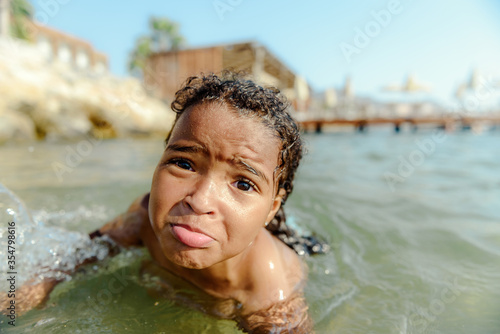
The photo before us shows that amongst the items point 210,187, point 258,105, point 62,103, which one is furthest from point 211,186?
point 62,103

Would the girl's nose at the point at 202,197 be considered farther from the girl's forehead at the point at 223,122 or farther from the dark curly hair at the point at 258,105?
the dark curly hair at the point at 258,105

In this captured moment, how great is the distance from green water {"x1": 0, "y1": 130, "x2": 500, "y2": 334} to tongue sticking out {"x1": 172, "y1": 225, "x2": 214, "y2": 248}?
0.58 m

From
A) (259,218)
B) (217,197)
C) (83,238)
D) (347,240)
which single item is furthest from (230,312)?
(347,240)

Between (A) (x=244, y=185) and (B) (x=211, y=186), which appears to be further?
(A) (x=244, y=185)

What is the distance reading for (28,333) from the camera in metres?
1.48

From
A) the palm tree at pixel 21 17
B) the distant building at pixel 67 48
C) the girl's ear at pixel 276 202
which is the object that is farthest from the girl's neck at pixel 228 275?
the distant building at pixel 67 48

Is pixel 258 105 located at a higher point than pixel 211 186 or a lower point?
higher

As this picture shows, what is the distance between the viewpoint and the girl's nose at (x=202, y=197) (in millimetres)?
1306

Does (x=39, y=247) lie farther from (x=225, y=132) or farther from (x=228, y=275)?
(x=225, y=132)

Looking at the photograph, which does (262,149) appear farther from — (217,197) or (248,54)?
(248,54)

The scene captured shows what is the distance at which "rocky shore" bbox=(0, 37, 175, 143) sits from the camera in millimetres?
10680

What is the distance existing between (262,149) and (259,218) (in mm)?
298

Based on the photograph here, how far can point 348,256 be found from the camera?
286cm

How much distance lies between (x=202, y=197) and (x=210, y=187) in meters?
0.06
